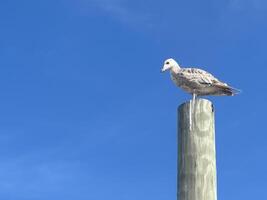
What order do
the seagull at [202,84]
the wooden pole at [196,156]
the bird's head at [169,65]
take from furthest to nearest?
the bird's head at [169,65]
the seagull at [202,84]
the wooden pole at [196,156]

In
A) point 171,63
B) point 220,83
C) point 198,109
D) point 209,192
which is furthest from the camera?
point 171,63

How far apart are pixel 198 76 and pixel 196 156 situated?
3529 mm

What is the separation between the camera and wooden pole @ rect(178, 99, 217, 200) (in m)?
5.52

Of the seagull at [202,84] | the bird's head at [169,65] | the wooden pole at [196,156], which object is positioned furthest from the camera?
the bird's head at [169,65]

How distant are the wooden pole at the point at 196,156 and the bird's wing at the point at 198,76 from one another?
9.71ft

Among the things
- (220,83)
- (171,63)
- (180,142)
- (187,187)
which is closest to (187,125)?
(180,142)

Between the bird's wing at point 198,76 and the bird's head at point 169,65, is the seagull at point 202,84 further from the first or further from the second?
the bird's head at point 169,65

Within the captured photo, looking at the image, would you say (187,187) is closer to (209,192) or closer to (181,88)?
(209,192)

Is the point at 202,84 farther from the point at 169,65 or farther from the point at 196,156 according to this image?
the point at 196,156

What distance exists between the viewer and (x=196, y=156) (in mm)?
5609

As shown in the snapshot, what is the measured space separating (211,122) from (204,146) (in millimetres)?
323

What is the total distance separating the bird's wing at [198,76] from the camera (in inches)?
347

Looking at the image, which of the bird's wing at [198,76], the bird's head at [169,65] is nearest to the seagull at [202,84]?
the bird's wing at [198,76]

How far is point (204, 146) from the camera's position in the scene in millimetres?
5648
